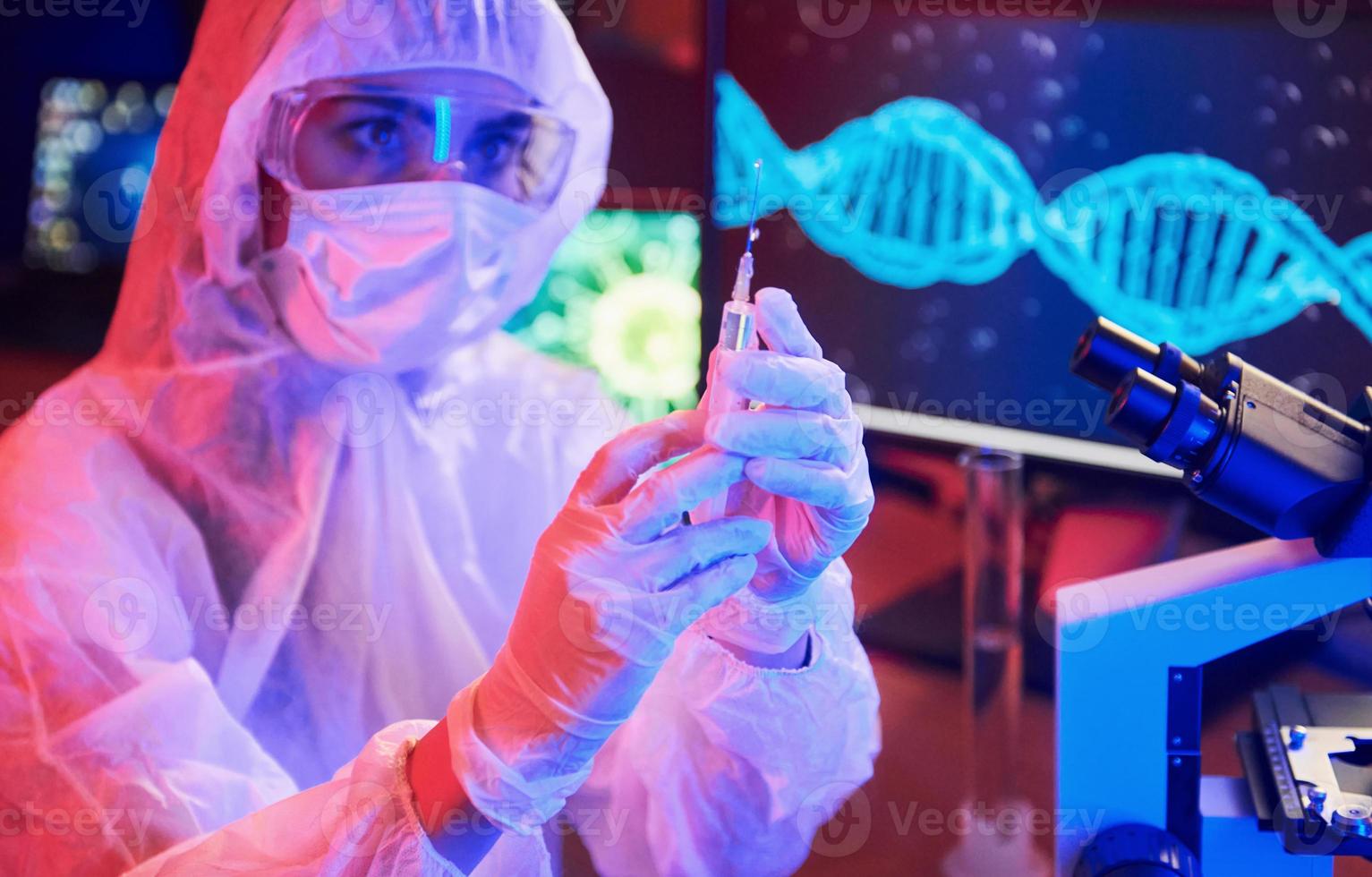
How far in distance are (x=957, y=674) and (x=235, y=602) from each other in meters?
1.04

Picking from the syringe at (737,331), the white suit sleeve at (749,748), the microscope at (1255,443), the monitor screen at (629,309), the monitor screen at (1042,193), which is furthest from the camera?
the monitor screen at (629,309)

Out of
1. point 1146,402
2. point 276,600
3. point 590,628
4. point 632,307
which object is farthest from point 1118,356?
point 632,307

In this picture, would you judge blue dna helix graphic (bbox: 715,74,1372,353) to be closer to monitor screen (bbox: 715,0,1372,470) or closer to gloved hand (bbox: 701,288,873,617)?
monitor screen (bbox: 715,0,1372,470)

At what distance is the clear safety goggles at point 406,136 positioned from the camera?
3.41 ft

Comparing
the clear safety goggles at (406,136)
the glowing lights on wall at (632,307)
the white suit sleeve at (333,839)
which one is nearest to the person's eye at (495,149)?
the clear safety goggles at (406,136)

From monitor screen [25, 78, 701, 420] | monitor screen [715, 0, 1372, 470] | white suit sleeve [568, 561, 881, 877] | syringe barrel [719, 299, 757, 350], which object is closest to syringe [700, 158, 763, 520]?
syringe barrel [719, 299, 757, 350]

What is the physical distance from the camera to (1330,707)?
840mm

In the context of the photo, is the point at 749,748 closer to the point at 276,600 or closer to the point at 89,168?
the point at 276,600

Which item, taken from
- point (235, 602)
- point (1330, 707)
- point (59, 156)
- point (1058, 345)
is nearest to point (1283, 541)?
point (1330, 707)

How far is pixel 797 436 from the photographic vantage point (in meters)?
0.81

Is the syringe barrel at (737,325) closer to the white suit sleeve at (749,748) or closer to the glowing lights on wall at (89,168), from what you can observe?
the white suit sleeve at (749,748)

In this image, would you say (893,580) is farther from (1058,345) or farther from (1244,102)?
(1244,102)

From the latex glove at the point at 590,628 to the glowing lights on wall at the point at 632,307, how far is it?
0.86 m

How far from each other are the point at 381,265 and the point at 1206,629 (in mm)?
815
